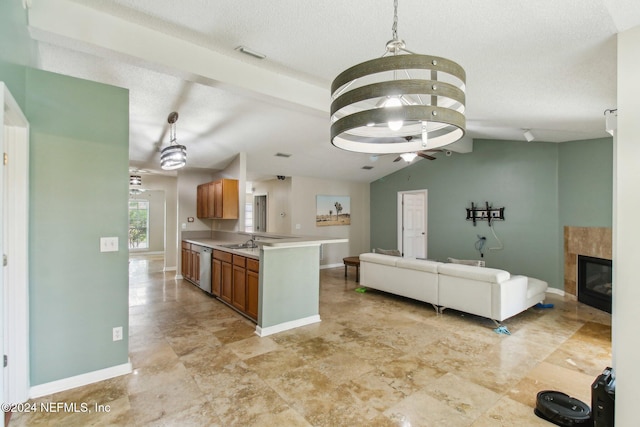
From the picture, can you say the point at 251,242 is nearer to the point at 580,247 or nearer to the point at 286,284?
the point at 286,284

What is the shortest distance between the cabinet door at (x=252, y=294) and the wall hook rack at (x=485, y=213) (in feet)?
16.2

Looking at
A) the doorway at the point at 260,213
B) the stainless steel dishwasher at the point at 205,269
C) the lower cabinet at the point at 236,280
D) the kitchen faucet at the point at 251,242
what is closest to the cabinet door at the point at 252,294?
the lower cabinet at the point at 236,280

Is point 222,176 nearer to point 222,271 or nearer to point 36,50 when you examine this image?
point 222,271

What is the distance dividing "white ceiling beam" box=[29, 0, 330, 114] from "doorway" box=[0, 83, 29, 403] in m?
0.68

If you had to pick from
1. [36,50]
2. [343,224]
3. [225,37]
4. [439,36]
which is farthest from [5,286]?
[343,224]

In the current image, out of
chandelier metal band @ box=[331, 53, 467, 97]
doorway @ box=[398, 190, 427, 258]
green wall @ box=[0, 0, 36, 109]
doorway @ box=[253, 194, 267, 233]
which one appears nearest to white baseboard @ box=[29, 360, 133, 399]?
green wall @ box=[0, 0, 36, 109]

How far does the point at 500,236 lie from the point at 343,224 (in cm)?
378

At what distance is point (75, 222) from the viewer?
2537 millimetres

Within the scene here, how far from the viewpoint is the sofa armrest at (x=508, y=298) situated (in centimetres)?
387

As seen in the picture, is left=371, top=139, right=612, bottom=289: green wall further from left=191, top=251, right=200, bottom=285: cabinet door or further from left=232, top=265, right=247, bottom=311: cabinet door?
left=191, top=251, right=200, bottom=285: cabinet door

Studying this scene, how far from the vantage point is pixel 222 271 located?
16.0ft

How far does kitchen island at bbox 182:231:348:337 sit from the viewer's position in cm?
368

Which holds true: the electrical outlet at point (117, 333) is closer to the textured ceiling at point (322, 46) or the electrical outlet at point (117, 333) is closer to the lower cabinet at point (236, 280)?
the lower cabinet at point (236, 280)

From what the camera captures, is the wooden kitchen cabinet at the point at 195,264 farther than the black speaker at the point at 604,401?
Yes
